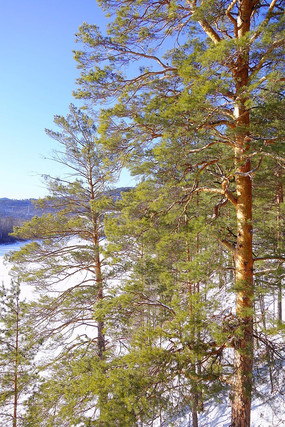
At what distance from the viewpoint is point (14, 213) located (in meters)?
87.2

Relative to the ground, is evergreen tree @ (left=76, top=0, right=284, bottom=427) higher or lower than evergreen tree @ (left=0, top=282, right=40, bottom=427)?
higher

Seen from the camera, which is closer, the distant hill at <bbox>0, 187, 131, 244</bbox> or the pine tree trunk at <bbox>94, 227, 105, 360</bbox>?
the pine tree trunk at <bbox>94, 227, 105, 360</bbox>

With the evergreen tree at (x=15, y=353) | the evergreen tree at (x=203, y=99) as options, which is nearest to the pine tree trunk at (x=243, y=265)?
the evergreen tree at (x=203, y=99)

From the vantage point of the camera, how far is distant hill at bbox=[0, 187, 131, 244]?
8.13 meters

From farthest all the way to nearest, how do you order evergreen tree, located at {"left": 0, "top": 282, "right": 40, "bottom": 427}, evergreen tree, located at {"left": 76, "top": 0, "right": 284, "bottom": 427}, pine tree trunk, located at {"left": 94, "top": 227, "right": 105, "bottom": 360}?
pine tree trunk, located at {"left": 94, "top": 227, "right": 105, "bottom": 360} → evergreen tree, located at {"left": 0, "top": 282, "right": 40, "bottom": 427} → evergreen tree, located at {"left": 76, "top": 0, "right": 284, "bottom": 427}

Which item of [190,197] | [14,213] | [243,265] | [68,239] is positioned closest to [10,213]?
[14,213]

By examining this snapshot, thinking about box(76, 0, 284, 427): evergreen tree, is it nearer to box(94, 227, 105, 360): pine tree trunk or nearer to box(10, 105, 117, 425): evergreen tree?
box(10, 105, 117, 425): evergreen tree

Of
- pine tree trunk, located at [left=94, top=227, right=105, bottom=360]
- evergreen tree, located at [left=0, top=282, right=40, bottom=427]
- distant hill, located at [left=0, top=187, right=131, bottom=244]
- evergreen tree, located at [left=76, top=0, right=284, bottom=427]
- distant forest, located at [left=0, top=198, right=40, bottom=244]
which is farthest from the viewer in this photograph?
distant forest, located at [left=0, top=198, right=40, bottom=244]

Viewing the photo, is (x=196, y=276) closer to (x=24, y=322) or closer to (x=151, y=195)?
(x=151, y=195)

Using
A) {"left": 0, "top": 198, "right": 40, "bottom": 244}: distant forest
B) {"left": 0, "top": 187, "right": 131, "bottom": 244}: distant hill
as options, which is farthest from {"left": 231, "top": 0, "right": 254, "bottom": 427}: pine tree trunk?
{"left": 0, "top": 198, "right": 40, "bottom": 244}: distant forest

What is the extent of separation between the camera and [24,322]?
728 cm

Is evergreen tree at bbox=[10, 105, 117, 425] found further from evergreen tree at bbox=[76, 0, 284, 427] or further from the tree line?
evergreen tree at bbox=[76, 0, 284, 427]

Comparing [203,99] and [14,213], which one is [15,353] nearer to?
[203,99]

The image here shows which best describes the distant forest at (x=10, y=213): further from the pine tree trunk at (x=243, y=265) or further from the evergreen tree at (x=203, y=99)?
the pine tree trunk at (x=243, y=265)
